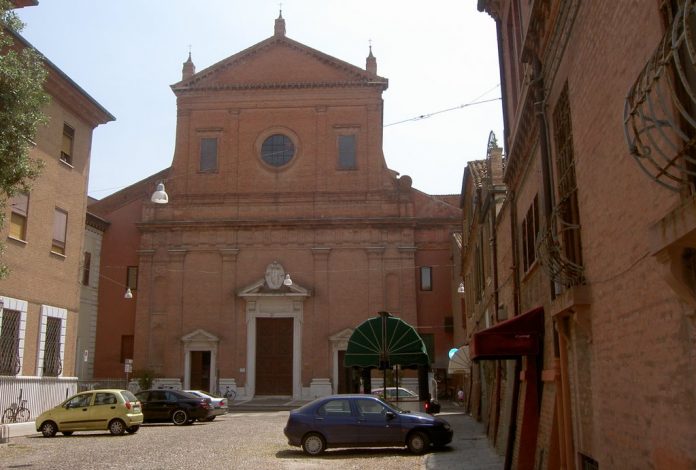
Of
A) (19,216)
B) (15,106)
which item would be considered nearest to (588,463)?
(15,106)

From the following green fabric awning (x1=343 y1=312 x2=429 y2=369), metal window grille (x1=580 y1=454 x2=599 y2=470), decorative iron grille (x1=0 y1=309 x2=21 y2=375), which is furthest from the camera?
decorative iron grille (x1=0 y1=309 x2=21 y2=375)

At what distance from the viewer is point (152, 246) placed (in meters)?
39.1

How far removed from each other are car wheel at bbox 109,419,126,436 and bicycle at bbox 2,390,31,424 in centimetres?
279

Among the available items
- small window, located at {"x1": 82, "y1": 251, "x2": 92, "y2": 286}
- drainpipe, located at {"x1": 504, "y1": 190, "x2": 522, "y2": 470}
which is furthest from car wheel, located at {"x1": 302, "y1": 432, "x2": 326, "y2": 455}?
small window, located at {"x1": 82, "y1": 251, "x2": 92, "y2": 286}

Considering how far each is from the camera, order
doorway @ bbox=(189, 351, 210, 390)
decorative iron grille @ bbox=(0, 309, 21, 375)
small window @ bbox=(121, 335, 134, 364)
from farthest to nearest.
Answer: small window @ bbox=(121, 335, 134, 364)
doorway @ bbox=(189, 351, 210, 390)
decorative iron grille @ bbox=(0, 309, 21, 375)

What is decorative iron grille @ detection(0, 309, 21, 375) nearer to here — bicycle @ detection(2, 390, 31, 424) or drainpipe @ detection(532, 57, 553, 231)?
bicycle @ detection(2, 390, 31, 424)

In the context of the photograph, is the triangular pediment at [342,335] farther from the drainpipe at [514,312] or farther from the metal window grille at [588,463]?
the metal window grille at [588,463]

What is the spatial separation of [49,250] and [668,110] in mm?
21593

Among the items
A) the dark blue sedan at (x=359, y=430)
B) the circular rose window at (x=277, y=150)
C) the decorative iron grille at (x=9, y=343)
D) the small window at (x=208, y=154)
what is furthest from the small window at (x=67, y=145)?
the circular rose window at (x=277, y=150)

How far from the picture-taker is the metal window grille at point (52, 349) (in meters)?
22.5

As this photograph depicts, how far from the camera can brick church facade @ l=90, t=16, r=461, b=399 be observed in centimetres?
3753

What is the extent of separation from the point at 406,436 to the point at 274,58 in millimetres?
30264

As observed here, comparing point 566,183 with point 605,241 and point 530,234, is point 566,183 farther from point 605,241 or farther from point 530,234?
point 530,234

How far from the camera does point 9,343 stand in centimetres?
→ 2033
